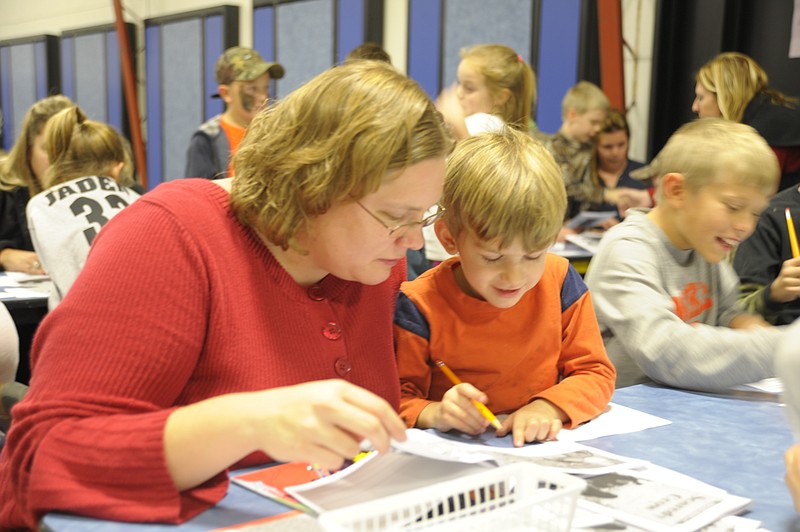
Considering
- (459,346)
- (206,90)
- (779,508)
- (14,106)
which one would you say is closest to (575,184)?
(459,346)

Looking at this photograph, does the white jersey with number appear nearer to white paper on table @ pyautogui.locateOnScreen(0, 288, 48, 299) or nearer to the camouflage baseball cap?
white paper on table @ pyautogui.locateOnScreen(0, 288, 48, 299)

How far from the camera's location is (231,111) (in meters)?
4.43

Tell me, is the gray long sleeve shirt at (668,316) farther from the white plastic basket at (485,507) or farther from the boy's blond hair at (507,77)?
the boy's blond hair at (507,77)

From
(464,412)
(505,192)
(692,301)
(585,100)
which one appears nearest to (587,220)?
(585,100)

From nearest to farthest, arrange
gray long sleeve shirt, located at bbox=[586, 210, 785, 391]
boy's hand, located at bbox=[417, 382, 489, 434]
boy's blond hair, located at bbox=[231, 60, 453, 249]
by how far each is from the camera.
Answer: boy's blond hair, located at bbox=[231, 60, 453, 249] < boy's hand, located at bbox=[417, 382, 489, 434] < gray long sleeve shirt, located at bbox=[586, 210, 785, 391]

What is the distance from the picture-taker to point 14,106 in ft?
34.3

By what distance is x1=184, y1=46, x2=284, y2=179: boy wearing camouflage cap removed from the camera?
4.32 m

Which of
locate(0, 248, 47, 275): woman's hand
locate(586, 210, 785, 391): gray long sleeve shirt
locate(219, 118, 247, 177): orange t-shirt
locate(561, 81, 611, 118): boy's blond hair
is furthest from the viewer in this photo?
locate(561, 81, 611, 118): boy's blond hair

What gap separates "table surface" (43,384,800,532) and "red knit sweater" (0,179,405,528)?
0.03 m

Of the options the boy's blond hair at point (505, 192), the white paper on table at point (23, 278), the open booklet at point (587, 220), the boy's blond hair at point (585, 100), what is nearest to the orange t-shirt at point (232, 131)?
the white paper on table at point (23, 278)

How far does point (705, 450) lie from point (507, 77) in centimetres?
198

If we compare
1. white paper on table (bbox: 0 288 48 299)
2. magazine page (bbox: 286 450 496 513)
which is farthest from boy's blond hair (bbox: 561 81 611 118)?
magazine page (bbox: 286 450 496 513)

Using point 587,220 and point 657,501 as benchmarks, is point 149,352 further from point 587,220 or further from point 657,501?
point 587,220

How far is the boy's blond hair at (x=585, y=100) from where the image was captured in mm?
4773
